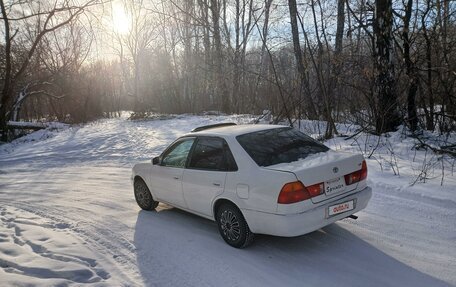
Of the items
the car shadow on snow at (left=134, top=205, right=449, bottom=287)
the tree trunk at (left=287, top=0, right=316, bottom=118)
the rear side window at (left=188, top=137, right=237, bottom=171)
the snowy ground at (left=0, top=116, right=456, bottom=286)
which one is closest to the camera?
the car shadow on snow at (left=134, top=205, right=449, bottom=287)

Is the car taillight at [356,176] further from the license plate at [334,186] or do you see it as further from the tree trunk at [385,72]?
the tree trunk at [385,72]

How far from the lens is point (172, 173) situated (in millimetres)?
5773

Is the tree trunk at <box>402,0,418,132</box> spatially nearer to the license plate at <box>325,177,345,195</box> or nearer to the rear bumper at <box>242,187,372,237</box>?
the license plate at <box>325,177,345,195</box>

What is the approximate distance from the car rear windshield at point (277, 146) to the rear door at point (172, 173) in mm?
1110

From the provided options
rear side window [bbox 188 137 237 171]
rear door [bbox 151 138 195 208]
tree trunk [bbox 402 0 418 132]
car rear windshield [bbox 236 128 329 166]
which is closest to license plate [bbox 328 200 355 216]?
car rear windshield [bbox 236 128 329 166]

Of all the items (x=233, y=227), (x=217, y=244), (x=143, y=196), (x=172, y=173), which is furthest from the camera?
(x=143, y=196)

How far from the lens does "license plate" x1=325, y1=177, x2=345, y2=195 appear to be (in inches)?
172

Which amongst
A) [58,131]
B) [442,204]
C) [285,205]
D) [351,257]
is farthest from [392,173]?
[58,131]

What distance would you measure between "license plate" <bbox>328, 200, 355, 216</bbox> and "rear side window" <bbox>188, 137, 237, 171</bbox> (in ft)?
4.18

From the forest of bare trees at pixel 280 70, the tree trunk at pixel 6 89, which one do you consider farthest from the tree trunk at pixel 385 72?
the tree trunk at pixel 6 89

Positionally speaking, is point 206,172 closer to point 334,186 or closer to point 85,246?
point 334,186

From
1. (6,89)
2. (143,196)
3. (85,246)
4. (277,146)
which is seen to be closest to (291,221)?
(277,146)

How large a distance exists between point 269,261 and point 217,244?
0.84 m

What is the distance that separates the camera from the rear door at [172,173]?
5.64 m
